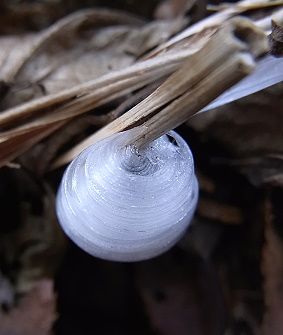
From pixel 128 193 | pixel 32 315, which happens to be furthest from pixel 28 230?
pixel 128 193

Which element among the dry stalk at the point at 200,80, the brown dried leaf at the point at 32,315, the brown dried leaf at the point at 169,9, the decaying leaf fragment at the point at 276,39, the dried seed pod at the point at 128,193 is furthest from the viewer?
the brown dried leaf at the point at 169,9

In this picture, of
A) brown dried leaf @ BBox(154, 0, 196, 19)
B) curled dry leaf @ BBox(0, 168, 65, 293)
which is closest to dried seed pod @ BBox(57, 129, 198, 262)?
curled dry leaf @ BBox(0, 168, 65, 293)

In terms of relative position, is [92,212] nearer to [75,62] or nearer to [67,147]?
[67,147]

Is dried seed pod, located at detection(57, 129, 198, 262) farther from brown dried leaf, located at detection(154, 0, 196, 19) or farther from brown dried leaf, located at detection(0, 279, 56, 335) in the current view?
brown dried leaf, located at detection(154, 0, 196, 19)

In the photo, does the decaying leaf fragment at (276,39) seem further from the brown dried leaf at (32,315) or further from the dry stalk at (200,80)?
the brown dried leaf at (32,315)

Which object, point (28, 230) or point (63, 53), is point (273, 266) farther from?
point (63, 53)

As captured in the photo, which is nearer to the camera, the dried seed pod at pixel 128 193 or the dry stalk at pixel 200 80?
the dry stalk at pixel 200 80

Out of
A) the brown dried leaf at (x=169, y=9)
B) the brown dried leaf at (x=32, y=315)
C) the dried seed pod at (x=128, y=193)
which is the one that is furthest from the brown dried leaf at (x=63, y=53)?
the brown dried leaf at (x=32, y=315)
